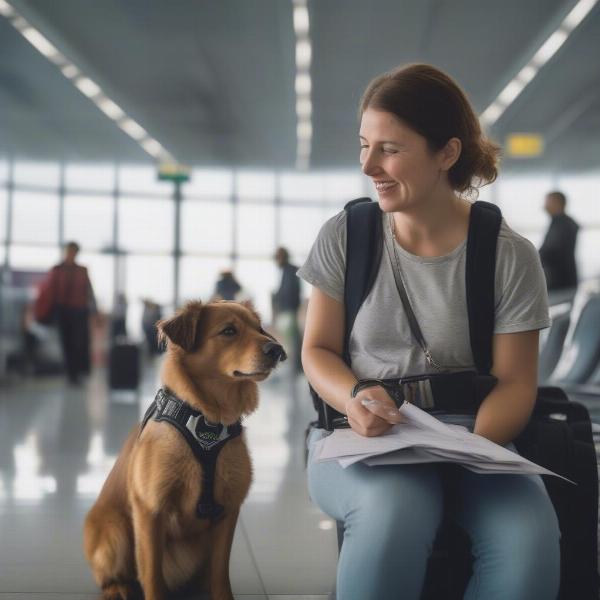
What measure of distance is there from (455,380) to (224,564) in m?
0.86

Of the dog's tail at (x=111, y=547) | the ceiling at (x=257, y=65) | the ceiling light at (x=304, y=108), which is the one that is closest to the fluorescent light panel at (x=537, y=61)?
the ceiling at (x=257, y=65)

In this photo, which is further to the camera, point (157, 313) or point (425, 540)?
point (157, 313)

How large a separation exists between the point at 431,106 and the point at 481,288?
0.43 meters

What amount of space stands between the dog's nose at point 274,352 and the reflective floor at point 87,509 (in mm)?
761

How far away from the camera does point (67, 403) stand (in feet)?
25.1

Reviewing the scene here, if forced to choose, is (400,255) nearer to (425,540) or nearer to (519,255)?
(519,255)

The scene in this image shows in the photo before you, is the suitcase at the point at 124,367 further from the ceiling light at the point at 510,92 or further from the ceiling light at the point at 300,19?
the ceiling light at the point at 510,92

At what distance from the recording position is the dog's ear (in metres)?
1.98

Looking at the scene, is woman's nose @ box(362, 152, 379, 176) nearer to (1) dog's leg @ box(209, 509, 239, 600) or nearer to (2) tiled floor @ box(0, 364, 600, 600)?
(1) dog's leg @ box(209, 509, 239, 600)

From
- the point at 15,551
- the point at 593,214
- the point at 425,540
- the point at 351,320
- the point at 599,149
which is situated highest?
the point at 599,149

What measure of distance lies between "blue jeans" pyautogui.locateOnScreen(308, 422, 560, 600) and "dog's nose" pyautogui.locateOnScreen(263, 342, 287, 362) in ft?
1.91

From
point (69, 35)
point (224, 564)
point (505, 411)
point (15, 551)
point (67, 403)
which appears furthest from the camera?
point (69, 35)

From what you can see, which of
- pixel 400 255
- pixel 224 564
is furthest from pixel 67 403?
pixel 400 255

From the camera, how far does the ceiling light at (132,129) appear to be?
1531 cm
